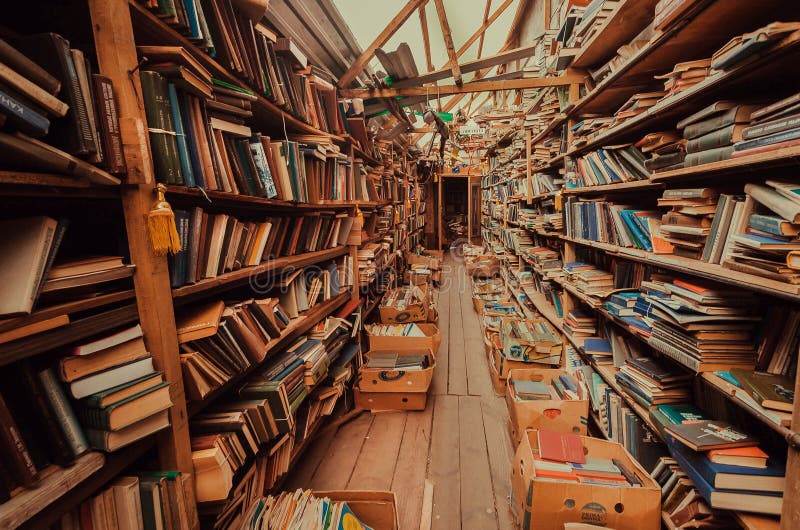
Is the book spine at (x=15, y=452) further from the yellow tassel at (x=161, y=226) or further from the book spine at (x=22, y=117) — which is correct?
the book spine at (x=22, y=117)

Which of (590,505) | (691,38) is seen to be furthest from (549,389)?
(691,38)

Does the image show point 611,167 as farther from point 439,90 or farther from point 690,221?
point 439,90

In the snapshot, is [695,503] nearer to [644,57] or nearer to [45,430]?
[644,57]

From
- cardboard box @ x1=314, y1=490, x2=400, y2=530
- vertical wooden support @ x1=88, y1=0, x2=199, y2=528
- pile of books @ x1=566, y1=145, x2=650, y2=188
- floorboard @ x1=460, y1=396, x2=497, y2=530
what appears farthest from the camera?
pile of books @ x1=566, y1=145, x2=650, y2=188

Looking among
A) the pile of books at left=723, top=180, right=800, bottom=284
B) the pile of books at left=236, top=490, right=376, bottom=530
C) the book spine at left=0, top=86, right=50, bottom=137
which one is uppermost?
the book spine at left=0, top=86, right=50, bottom=137

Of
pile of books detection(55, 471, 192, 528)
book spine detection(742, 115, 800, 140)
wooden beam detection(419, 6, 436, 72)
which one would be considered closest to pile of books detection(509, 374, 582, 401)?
book spine detection(742, 115, 800, 140)

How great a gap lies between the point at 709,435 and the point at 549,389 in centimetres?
108

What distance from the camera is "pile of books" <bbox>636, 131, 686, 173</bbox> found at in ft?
4.75

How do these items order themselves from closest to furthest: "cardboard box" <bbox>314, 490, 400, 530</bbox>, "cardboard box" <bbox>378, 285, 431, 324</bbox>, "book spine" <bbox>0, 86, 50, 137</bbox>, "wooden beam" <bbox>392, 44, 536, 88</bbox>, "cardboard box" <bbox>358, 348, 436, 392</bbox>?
"book spine" <bbox>0, 86, 50, 137</bbox> < "cardboard box" <bbox>314, 490, 400, 530</bbox> < "cardboard box" <bbox>358, 348, 436, 392</bbox> < "wooden beam" <bbox>392, 44, 536, 88</bbox> < "cardboard box" <bbox>378, 285, 431, 324</bbox>

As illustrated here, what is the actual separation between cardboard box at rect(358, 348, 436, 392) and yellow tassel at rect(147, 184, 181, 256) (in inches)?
70.5

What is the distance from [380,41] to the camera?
249 cm

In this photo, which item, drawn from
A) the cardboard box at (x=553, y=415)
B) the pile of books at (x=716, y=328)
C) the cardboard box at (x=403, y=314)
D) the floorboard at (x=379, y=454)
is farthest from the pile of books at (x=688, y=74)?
the cardboard box at (x=403, y=314)

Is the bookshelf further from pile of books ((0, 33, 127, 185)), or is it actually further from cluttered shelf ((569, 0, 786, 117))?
pile of books ((0, 33, 127, 185))

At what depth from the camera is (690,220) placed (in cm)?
138
